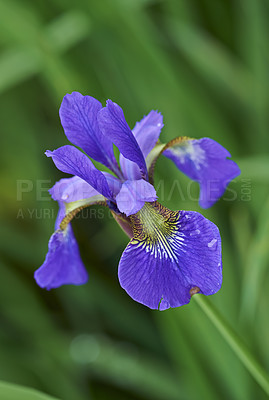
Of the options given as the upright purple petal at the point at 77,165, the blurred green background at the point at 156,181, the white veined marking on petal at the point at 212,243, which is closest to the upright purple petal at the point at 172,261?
the white veined marking on petal at the point at 212,243

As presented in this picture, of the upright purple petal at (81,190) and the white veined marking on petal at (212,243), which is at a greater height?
the upright purple petal at (81,190)

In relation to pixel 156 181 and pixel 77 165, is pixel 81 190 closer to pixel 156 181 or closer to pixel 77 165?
pixel 77 165

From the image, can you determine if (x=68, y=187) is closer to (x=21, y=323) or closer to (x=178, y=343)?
(x=178, y=343)

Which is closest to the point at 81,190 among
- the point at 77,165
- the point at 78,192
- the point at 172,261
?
the point at 78,192

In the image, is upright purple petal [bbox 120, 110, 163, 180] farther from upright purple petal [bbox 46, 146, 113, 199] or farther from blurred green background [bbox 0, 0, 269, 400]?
blurred green background [bbox 0, 0, 269, 400]

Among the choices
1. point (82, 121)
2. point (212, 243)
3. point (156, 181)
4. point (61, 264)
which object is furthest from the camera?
point (156, 181)

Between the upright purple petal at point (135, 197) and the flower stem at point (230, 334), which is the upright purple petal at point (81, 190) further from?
the flower stem at point (230, 334)

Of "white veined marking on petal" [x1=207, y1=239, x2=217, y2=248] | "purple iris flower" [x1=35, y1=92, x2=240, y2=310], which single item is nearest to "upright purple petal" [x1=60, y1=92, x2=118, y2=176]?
"purple iris flower" [x1=35, y1=92, x2=240, y2=310]
